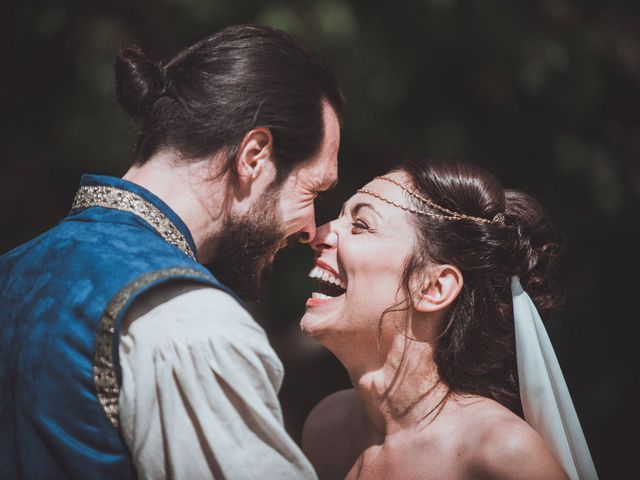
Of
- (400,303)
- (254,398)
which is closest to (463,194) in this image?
(400,303)

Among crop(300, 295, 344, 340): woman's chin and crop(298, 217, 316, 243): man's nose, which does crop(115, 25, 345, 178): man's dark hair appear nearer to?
crop(298, 217, 316, 243): man's nose

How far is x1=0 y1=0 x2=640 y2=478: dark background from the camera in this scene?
4.72m

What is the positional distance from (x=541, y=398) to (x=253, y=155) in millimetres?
1260

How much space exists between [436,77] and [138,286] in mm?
3564

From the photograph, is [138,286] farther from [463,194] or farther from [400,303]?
[463,194]

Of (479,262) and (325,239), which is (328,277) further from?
(479,262)

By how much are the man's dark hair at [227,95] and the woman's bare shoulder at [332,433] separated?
3.64 ft

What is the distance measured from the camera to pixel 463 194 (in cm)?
266

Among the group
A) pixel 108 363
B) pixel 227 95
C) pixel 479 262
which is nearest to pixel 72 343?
pixel 108 363

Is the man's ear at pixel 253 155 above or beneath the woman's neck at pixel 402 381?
above

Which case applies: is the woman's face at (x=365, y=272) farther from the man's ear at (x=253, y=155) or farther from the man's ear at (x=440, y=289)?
the man's ear at (x=253, y=155)

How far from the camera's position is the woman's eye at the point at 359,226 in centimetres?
268

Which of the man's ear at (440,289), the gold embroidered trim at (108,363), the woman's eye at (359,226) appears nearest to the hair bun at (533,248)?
the man's ear at (440,289)

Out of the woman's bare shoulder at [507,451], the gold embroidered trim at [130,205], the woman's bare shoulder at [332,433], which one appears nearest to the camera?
the gold embroidered trim at [130,205]
